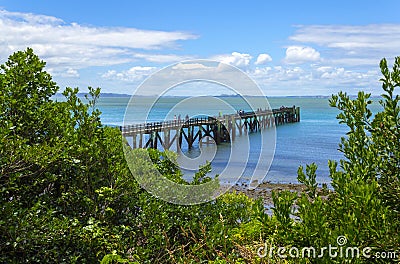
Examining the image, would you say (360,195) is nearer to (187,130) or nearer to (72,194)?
(72,194)

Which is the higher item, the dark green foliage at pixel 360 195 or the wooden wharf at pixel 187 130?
the dark green foliage at pixel 360 195

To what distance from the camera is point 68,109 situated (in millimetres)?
4922

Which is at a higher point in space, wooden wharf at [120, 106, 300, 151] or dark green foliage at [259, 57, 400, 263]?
dark green foliage at [259, 57, 400, 263]

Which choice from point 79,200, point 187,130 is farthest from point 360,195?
point 187,130

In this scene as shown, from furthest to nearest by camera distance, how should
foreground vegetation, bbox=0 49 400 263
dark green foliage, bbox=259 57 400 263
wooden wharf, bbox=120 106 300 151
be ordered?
wooden wharf, bbox=120 106 300 151, foreground vegetation, bbox=0 49 400 263, dark green foliage, bbox=259 57 400 263

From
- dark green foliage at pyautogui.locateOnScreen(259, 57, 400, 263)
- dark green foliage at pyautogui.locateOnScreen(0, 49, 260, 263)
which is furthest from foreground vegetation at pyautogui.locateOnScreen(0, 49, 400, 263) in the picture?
dark green foliage at pyautogui.locateOnScreen(259, 57, 400, 263)

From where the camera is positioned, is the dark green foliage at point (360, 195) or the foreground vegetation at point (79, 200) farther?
the foreground vegetation at point (79, 200)

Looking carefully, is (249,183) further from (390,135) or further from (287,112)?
(287,112)

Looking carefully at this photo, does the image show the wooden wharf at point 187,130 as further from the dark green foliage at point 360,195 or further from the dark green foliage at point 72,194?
the dark green foliage at point 360,195

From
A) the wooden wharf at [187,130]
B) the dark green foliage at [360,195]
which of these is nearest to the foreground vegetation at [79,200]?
the dark green foliage at [360,195]

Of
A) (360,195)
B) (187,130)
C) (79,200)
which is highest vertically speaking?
(360,195)

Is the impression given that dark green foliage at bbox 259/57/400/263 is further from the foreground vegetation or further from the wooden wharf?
Answer: the wooden wharf

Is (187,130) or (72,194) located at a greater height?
(72,194)

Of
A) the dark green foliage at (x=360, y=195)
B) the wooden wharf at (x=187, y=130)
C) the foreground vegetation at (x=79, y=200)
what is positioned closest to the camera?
the dark green foliage at (x=360, y=195)
